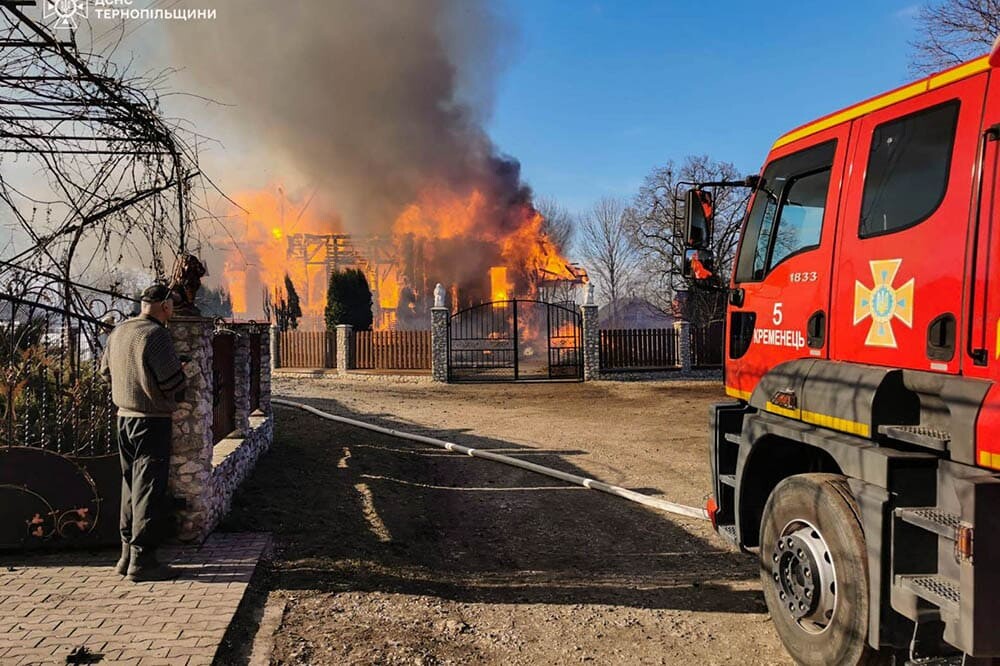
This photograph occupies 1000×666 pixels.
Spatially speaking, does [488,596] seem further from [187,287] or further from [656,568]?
[187,287]

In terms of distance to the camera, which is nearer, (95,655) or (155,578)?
(95,655)

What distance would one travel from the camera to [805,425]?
10.9 feet

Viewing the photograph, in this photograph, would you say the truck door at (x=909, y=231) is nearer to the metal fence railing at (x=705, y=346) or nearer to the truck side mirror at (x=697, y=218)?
the truck side mirror at (x=697, y=218)

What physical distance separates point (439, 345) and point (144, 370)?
52.6 ft

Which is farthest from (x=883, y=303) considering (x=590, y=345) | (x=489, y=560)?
(x=590, y=345)

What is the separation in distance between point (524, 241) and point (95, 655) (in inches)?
1417

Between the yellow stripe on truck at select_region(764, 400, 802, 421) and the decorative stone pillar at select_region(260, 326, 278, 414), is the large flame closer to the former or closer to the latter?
the decorative stone pillar at select_region(260, 326, 278, 414)

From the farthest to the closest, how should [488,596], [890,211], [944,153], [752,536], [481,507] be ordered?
[481,507]
[488,596]
[752,536]
[890,211]
[944,153]

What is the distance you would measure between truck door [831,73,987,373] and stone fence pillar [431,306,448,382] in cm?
1706

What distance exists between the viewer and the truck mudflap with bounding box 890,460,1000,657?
2205 mm

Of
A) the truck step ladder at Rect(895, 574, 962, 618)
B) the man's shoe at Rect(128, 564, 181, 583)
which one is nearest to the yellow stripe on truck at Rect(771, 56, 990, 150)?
the truck step ladder at Rect(895, 574, 962, 618)

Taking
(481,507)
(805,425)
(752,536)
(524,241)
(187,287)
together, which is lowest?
(481,507)

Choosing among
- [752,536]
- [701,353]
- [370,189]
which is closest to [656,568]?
[752,536]

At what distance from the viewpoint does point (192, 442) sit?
4641 millimetres
